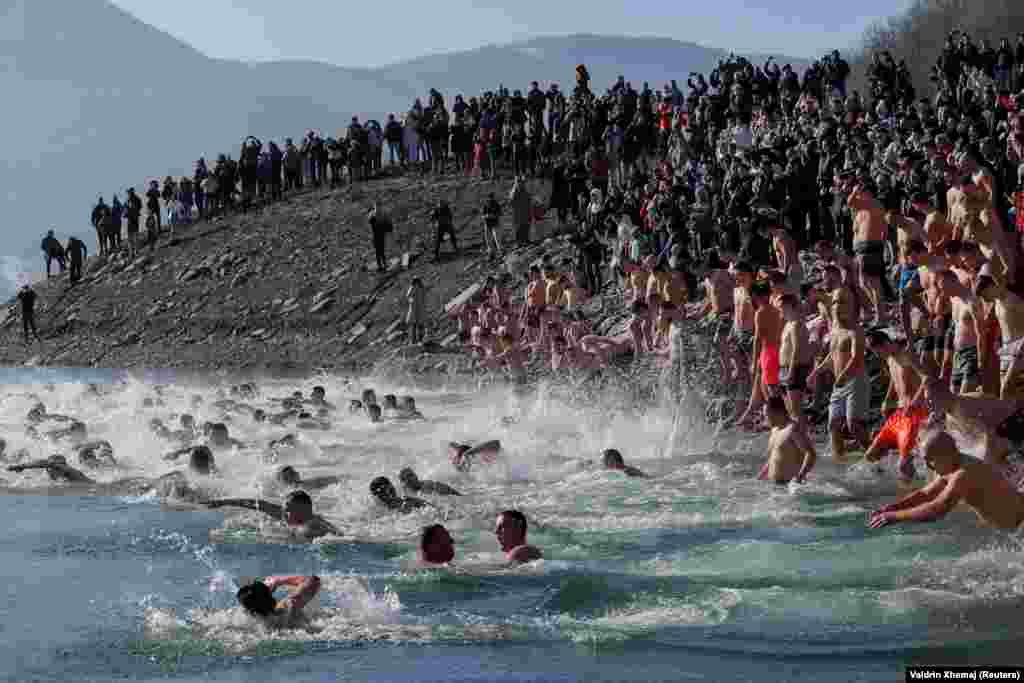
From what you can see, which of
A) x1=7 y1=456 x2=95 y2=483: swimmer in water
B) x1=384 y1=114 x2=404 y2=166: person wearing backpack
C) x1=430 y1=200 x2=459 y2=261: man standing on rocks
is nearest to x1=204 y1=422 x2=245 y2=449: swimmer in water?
x1=7 y1=456 x2=95 y2=483: swimmer in water

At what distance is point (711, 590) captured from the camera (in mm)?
10898

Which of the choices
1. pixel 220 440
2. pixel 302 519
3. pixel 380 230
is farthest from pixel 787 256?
pixel 380 230

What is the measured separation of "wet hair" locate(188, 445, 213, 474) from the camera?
17.7 metres

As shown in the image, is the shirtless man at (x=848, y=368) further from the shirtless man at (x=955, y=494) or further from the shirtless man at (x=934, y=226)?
the shirtless man at (x=955, y=494)

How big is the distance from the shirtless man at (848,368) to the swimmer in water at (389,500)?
14.5 feet

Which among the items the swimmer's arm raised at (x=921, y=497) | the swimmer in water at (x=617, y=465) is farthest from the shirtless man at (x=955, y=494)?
the swimmer in water at (x=617, y=465)

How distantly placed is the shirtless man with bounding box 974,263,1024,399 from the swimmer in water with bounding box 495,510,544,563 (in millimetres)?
4594

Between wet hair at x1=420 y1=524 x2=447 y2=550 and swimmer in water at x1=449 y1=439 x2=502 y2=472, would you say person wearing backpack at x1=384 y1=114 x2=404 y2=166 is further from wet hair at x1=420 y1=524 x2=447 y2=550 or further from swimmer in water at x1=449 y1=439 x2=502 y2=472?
wet hair at x1=420 y1=524 x2=447 y2=550

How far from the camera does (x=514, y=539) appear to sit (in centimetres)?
1201

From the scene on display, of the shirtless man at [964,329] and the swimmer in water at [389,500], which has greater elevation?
the shirtless man at [964,329]

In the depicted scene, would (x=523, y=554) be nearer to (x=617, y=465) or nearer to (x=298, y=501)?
(x=298, y=501)

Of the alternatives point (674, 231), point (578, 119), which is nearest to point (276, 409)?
point (674, 231)

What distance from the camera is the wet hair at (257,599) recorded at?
33.2 ft

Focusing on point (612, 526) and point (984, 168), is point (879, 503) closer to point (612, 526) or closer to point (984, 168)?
point (612, 526)
